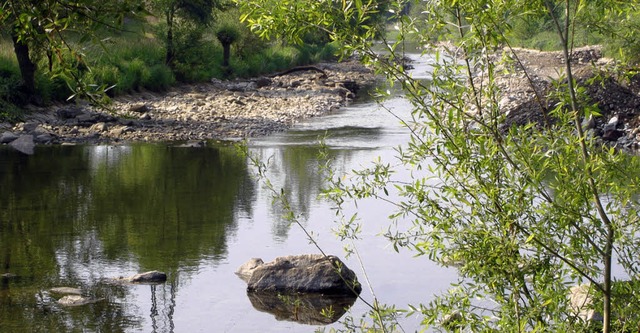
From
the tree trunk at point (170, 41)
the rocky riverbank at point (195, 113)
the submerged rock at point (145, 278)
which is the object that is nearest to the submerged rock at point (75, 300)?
the submerged rock at point (145, 278)

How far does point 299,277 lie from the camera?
912 cm

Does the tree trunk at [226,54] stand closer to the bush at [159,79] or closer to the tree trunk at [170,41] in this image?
the tree trunk at [170,41]

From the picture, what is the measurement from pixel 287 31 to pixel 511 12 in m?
1.06

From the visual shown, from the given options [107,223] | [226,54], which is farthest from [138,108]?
[226,54]

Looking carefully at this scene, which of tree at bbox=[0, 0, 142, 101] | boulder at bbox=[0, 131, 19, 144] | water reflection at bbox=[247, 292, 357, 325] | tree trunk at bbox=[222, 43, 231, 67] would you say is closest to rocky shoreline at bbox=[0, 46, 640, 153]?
boulder at bbox=[0, 131, 19, 144]

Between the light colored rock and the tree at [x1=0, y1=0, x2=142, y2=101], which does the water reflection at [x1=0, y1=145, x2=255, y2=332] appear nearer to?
the light colored rock

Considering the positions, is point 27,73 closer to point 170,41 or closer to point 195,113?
point 195,113

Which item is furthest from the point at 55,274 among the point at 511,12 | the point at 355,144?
the point at 355,144

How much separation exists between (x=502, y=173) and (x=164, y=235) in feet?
25.0

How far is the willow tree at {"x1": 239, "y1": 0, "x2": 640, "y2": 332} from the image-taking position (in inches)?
174

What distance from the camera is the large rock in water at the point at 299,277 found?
9047 mm

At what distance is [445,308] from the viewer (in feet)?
15.4

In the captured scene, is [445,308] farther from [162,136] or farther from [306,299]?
[162,136]

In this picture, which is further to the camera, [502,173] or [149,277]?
[149,277]
